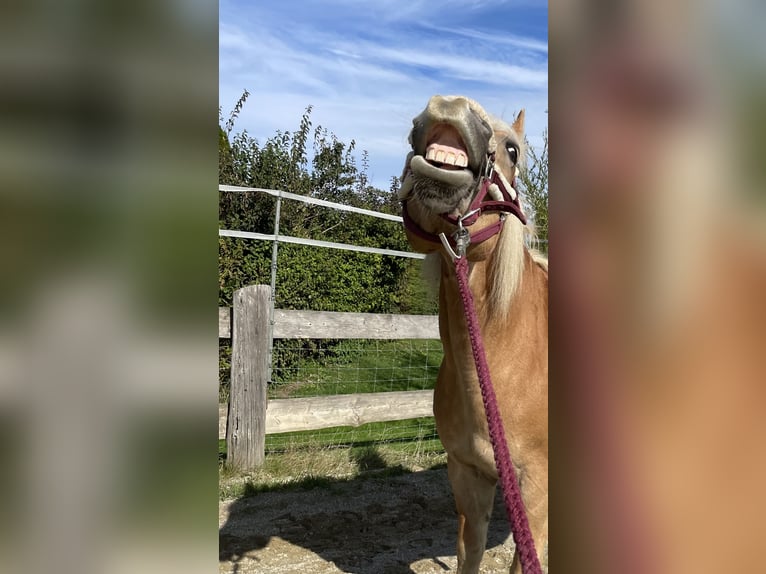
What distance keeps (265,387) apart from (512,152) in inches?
126

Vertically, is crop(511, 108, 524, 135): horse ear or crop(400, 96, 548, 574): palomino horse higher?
crop(511, 108, 524, 135): horse ear

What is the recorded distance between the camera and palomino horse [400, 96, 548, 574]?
5.92 feet

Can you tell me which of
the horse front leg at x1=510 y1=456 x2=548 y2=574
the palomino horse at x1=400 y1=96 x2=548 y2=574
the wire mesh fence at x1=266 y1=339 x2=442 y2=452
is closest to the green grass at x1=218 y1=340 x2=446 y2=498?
the wire mesh fence at x1=266 y1=339 x2=442 y2=452

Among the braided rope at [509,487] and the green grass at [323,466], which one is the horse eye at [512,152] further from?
the green grass at [323,466]

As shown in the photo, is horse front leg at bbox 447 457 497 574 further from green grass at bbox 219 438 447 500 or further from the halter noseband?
green grass at bbox 219 438 447 500

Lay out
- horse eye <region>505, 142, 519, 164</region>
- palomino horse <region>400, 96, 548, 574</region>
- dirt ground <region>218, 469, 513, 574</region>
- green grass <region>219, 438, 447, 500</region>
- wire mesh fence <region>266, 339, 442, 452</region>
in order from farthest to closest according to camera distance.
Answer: wire mesh fence <region>266, 339, 442, 452</region>, green grass <region>219, 438, 447, 500</region>, dirt ground <region>218, 469, 513, 574</region>, horse eye <region>505, 142, 519, 164</region>, palomino horse <region>400, 96, 548, 574</region>

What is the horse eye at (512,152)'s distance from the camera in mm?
2201

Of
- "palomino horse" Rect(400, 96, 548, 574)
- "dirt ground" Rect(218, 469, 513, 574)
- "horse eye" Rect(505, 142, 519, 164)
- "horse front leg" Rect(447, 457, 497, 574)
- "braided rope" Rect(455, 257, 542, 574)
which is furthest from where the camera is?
"dirt ground" Rect(218, 469, 513, 574)
